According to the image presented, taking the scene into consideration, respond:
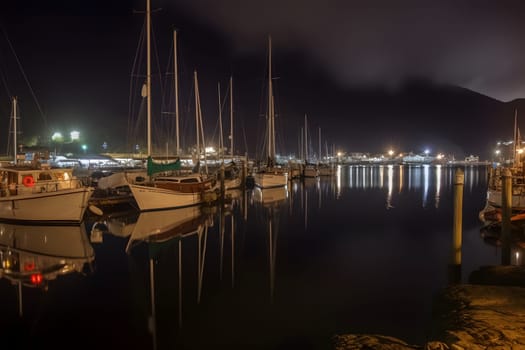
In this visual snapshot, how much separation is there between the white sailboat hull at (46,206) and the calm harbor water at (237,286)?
3.07 ft

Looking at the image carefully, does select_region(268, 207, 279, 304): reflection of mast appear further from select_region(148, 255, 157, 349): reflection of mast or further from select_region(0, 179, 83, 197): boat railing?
select_region(0, 179, 83, 197): boat railing

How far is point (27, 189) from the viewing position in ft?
71.3

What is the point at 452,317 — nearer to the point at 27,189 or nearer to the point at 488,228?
the point at 488,228

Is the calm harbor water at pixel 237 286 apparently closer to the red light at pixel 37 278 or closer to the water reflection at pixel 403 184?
the red light at pixel 37 278

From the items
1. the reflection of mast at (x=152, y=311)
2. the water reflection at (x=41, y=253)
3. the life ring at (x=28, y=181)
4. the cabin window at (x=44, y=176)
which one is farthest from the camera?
Result: the cabin window at (x=44, y=176)

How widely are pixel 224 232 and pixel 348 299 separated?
1117 cm

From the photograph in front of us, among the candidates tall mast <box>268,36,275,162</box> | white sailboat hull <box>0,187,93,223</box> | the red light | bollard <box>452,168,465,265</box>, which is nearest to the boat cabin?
white sailboat hull <box>0,187,93,223</box>

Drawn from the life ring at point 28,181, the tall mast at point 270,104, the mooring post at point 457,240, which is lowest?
the mooring post at point 457,240

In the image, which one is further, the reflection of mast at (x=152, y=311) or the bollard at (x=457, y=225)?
the bollard at (x=457, y=225)

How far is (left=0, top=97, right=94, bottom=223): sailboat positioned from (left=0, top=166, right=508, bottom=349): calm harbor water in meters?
1.00

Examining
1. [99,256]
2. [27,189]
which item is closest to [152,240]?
[99,256]

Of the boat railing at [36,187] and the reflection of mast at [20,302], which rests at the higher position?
the boat railing at [36,187]

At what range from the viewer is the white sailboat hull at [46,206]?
2123 centimetres

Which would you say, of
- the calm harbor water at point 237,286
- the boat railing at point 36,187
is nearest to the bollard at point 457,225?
the calm harbor water at point 237,286
